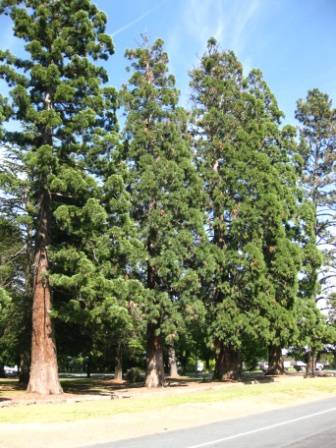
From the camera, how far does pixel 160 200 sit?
1064 inches

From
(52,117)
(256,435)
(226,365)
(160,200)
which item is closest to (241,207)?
(160,200)

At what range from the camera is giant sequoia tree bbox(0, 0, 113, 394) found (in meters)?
20.7

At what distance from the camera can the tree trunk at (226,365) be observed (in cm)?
3172

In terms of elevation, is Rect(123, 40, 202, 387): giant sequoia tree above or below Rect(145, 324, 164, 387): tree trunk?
above

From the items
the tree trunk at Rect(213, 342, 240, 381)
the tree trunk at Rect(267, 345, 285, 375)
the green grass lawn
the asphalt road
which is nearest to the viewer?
the asphalt road

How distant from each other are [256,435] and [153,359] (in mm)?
16925

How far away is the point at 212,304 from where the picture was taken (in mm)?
29688

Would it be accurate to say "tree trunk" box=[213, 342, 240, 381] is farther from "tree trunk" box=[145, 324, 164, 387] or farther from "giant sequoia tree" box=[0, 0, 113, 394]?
"giant sequoia tree" box=[0, 0, 113, 394]

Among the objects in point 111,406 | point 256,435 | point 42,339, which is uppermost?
point 42,339

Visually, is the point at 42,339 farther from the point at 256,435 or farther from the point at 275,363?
the point at 275,363

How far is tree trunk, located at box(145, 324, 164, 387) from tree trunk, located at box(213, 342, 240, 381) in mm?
5226

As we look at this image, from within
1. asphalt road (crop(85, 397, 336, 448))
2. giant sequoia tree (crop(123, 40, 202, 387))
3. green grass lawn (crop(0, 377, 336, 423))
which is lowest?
asphalt road (crop(85, 397, 336, 448))

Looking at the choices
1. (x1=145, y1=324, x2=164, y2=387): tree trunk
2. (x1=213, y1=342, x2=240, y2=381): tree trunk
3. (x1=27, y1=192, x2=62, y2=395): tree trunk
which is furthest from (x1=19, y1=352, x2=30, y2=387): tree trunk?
(x1=213, y1=342, x2=240, y2=381): tree trunk

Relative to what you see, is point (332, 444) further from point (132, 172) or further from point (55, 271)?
point (132, 172)
